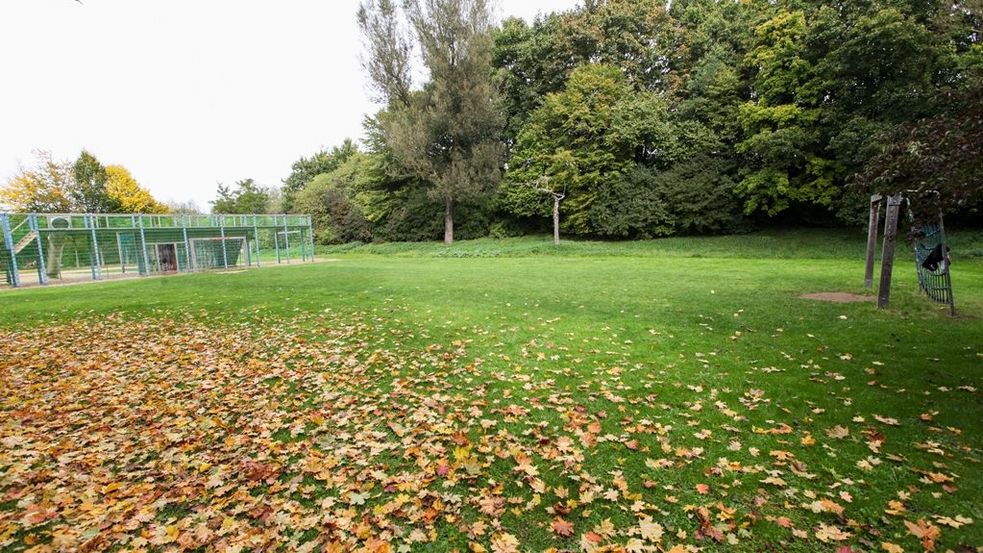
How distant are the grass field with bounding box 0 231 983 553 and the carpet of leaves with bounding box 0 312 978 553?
22 millimetres

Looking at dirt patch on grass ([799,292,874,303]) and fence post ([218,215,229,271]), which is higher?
fence post ([218,215,229,271])

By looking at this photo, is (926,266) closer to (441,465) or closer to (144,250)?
(441,465)

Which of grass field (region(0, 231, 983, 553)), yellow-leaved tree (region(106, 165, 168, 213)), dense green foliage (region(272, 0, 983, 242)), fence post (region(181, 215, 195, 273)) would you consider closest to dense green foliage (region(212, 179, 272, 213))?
yellow-leaved tree (region(106, 165, 168, 213))

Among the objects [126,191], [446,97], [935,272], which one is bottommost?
[935,272]

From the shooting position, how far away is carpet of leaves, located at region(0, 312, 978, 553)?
3.06m

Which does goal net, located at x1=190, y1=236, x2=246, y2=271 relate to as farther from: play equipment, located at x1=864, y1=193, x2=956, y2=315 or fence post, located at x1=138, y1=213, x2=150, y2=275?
play equipment, located at x1=864, y1=193, x2=956, y2=315

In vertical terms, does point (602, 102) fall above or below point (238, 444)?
above

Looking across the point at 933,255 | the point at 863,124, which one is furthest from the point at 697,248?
the point at 933,255

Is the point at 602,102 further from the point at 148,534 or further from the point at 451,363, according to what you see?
the point at 148,534

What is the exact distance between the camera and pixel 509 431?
4.59m

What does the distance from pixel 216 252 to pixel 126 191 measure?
1228 inches

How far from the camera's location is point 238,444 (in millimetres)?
4531

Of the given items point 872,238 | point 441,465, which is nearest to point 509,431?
point 441,465

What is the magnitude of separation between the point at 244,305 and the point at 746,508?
12.5 meters
